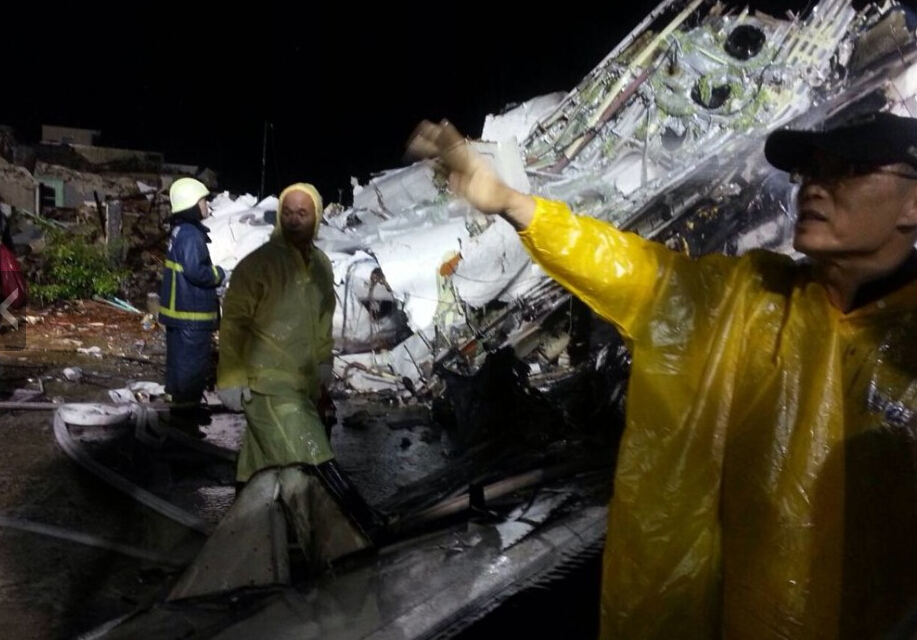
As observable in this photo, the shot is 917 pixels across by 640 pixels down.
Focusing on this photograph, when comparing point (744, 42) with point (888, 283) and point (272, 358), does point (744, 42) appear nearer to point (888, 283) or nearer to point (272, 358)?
point (272, 358)

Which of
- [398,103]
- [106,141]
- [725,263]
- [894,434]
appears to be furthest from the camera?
[398,103]

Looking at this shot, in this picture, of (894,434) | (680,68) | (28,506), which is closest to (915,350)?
(894,434)

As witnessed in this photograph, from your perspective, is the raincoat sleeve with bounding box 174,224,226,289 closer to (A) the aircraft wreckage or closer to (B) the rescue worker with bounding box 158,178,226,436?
(B) the rescue worker with bounding box 158,178,226,436

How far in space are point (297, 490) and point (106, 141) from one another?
1178 inches

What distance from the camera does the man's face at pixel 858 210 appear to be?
1382 mm

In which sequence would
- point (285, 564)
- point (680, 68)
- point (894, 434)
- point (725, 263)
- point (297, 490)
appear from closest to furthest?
point (894, 434) < point (725, 263) < point (285, 564) < point (297, 490) < point (680, 68)

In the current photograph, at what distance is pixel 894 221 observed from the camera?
4.59ft

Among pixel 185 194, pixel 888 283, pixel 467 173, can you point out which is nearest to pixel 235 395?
pixel 467 173

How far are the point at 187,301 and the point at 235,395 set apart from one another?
2924 millimetres

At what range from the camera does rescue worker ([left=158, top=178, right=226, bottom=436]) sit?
601cm

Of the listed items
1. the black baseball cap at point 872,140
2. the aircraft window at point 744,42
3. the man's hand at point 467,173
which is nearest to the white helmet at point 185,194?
the man's hand at point 467,173

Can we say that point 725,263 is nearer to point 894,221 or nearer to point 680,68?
point 894,221

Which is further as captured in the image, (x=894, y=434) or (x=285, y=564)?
(x=285, y=564)

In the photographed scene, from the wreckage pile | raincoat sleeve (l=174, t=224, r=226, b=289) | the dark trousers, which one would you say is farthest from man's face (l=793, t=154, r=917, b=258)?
the dark trousers
